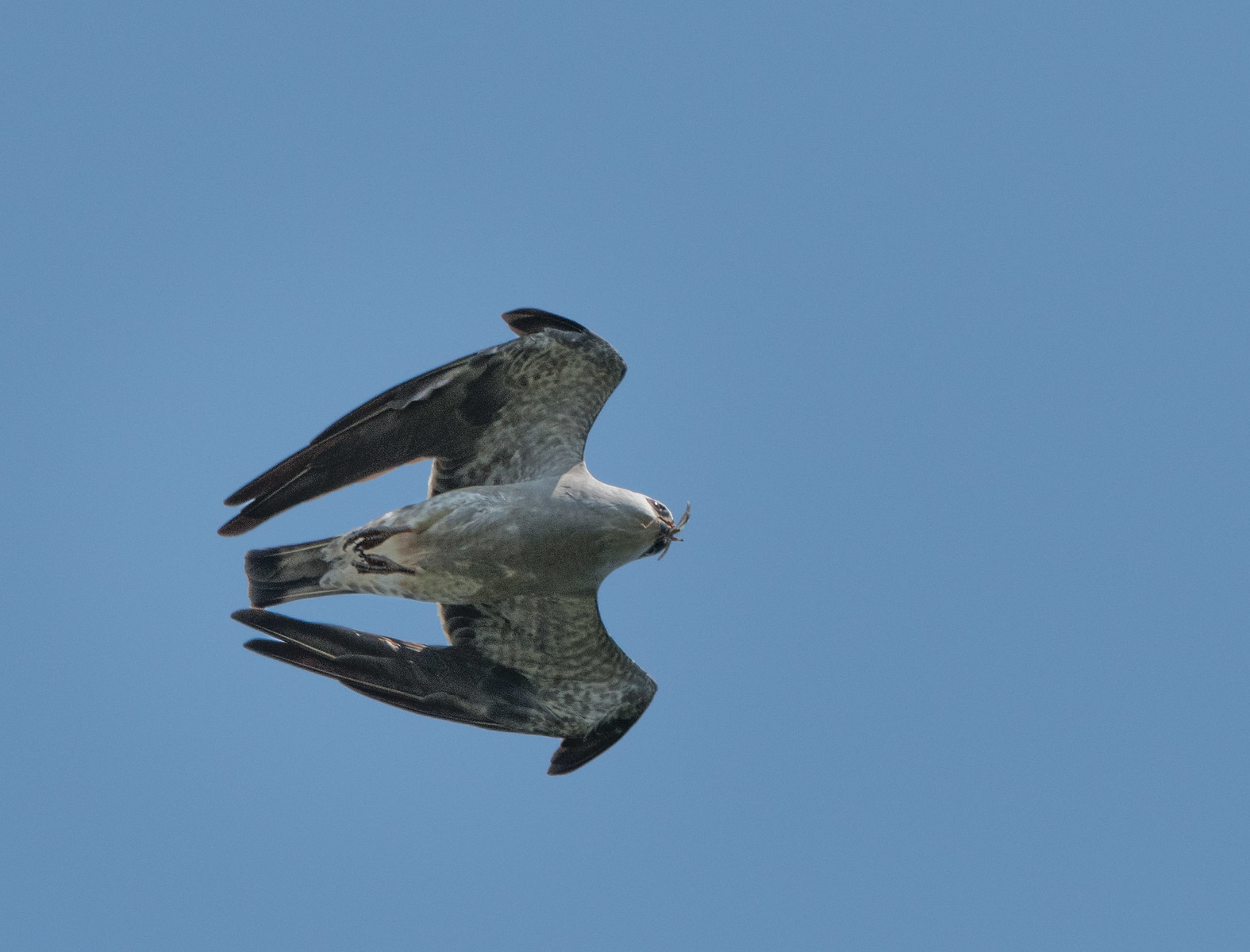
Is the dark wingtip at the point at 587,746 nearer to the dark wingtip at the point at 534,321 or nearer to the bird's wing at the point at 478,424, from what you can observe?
the bird's wing at the point at 478,424

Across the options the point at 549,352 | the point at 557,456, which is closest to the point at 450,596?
the point at 557,456

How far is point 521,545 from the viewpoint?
29.3ft

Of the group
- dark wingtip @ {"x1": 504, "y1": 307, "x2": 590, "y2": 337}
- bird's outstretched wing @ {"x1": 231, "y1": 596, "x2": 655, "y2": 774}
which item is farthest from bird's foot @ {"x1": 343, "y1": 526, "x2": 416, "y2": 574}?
dark wingtip @ {"x1": 504, "y1": 307, "x2": 590, "y2": 337}

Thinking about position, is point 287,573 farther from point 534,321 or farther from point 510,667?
point 534,321

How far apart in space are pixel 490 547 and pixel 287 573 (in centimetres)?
178

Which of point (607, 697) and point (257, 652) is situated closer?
point (257, 652)

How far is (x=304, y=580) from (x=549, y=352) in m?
2.69

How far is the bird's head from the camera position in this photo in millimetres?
9445

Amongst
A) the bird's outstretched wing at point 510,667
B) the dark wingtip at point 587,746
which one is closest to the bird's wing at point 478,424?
the bird's outstretched wing at point 510,667

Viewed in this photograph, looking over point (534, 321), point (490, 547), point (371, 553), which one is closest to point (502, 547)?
point (490, 547)

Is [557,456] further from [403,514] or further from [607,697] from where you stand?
[607,697]

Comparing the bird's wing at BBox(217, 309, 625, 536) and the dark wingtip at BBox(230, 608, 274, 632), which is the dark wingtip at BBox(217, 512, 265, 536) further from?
the dark wingtip at BBox(230, 608, 274, 632)

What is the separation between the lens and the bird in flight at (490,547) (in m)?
8.96

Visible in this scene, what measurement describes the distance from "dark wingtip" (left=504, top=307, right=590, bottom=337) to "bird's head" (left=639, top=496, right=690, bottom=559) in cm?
155
